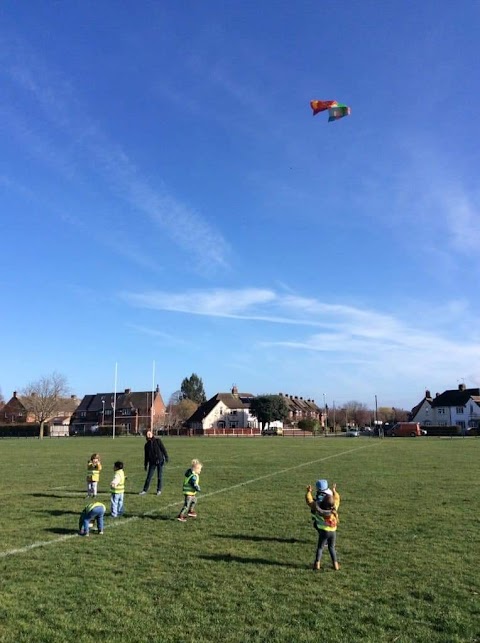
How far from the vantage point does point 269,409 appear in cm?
10575

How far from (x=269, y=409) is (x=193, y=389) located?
226ft

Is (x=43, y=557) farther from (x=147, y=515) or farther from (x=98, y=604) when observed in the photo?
(x=147, y=515)

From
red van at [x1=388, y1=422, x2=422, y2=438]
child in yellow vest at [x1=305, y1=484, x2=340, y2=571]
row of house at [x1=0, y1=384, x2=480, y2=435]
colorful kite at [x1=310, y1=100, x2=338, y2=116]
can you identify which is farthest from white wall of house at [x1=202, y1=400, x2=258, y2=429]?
child in yellow vest at [x1=305, y1=484, x2=340, y2=571]

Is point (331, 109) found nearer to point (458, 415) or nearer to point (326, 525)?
point (326, 525)

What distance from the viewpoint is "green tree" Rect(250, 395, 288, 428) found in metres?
106

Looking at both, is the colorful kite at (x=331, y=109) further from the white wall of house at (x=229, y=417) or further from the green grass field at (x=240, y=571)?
the white wall of house at (x=229, y=417)

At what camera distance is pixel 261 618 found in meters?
6.61

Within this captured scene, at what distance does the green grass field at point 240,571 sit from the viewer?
636 centimetres

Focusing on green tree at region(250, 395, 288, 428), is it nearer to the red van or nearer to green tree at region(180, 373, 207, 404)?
the red van

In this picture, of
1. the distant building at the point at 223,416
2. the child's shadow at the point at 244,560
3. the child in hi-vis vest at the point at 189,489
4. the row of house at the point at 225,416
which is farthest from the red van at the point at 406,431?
the child's shadow at the point at 244,560

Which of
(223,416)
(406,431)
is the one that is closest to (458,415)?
(406,431)

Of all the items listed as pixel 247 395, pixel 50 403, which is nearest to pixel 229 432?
pixel 50 403

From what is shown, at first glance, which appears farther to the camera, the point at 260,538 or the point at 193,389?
the point at 193,389

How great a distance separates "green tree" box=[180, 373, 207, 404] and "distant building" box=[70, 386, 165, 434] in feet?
133
